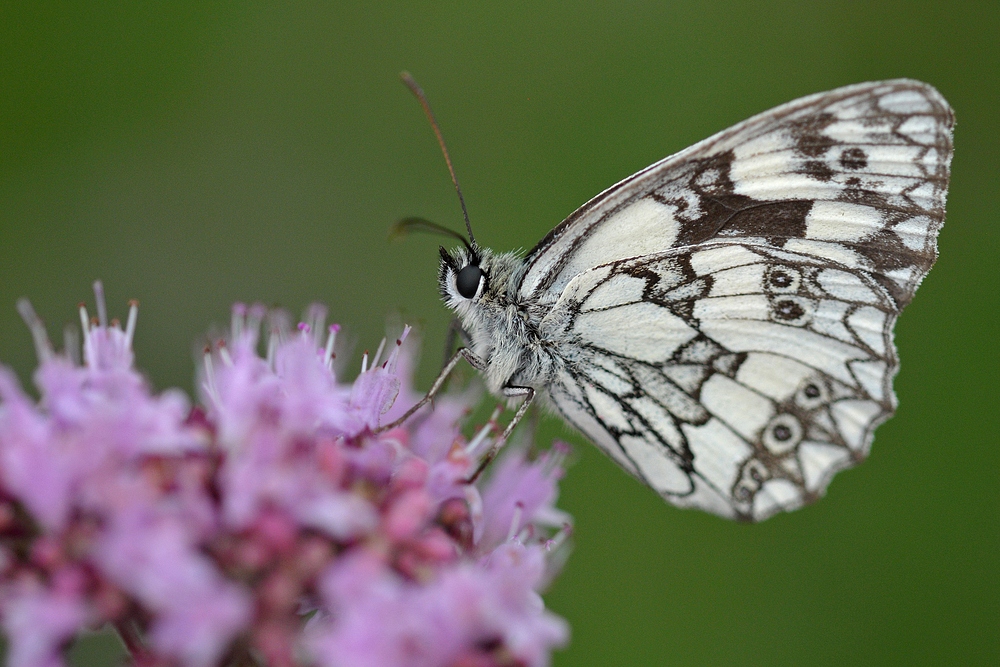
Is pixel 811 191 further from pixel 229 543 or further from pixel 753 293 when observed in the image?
pixel 229 543

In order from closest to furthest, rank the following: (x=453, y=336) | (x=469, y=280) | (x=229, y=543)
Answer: (x=229, y=543), (x=469, y=280), (x=453, y=336)

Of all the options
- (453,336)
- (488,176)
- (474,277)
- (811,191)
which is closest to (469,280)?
(474,277)

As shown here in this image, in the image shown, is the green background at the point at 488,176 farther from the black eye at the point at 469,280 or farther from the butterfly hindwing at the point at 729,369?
the black eye at the point at 469,280

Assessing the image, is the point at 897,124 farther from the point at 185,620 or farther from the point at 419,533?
the point at 185,620

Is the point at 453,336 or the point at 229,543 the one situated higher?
the point at 229,543

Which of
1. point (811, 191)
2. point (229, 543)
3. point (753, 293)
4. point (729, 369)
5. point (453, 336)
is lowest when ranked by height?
point (729, 369)

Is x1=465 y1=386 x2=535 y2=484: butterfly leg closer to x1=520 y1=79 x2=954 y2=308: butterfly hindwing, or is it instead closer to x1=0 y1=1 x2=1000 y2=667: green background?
x1=520 y1=79 x2=954 y2=308: butterfly hindwing

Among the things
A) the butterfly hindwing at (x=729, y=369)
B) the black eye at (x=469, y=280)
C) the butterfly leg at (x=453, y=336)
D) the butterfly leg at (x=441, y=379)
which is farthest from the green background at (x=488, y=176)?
the black eye at (x=469, y=280)
